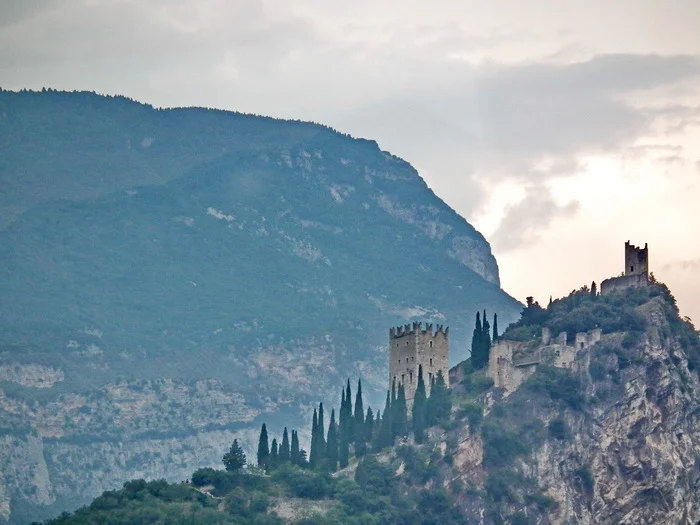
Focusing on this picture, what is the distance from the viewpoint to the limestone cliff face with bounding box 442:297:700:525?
159000mm

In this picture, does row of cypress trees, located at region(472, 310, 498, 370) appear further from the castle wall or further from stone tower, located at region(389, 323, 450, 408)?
the castle wall

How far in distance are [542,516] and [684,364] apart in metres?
16.6

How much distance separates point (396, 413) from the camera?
164 m

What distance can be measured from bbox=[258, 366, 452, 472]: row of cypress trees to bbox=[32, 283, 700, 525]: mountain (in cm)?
94

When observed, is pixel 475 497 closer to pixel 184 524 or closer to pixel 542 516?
pixel 542 516

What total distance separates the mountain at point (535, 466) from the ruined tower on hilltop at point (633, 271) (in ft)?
10.3

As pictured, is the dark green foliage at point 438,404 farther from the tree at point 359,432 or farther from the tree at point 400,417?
the tree at point 359,432

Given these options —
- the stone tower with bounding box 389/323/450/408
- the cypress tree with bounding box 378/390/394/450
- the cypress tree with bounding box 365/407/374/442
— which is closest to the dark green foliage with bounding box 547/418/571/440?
the stone tower with bounding box 389/323/450/408

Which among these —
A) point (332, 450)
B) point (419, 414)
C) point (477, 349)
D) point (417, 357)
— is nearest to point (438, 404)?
point (419, 414)

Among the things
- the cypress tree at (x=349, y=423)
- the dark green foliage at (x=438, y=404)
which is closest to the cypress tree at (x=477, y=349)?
the dark green foliage at (x=438, y=404)

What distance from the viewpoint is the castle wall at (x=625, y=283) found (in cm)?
16962

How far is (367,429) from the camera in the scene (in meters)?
166

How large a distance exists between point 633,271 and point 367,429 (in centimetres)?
2261

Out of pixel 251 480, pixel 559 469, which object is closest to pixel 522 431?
pixel 559 469
